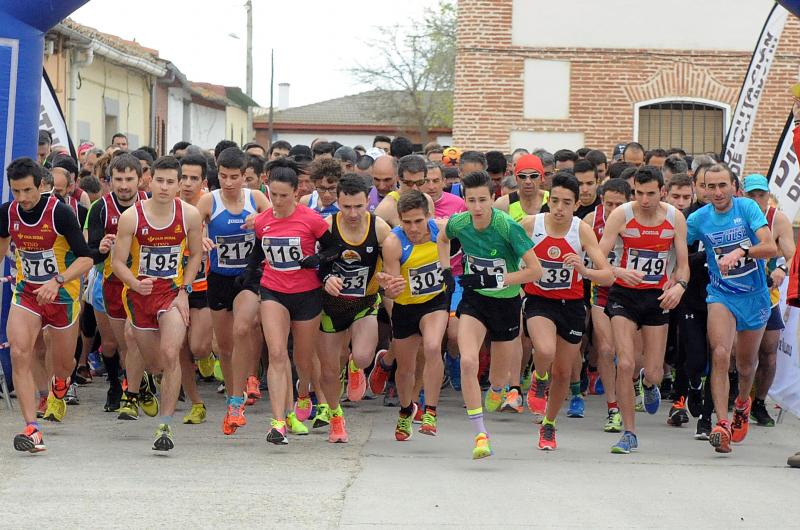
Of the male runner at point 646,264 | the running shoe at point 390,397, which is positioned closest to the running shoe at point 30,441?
the running shoe at point 390,397

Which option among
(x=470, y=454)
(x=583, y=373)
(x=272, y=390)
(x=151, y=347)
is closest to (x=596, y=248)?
(x=470, y=454)

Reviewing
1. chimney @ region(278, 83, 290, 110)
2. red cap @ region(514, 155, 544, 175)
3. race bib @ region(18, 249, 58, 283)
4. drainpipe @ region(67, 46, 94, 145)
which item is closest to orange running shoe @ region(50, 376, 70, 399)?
race bib @ region(18, 249, 58, 283)

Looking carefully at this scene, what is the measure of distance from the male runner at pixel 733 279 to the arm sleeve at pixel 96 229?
14.3ft

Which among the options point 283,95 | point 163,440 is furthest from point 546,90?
point 283,95

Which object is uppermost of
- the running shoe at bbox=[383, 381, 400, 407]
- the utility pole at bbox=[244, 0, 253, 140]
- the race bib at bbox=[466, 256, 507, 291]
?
the utility pole at bbox=[244, 0, 253, 140]

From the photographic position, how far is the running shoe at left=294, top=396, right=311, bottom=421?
34.1ft

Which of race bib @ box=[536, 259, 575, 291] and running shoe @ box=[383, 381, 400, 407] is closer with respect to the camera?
race bib @ box=[536, 259, 575, 291]

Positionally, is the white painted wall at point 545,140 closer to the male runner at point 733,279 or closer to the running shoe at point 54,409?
the male runner at point 733,279

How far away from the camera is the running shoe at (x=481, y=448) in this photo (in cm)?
877

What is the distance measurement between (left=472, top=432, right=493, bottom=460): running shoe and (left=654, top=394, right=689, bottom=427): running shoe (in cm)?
269

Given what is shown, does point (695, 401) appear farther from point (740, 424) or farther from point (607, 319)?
point (607, 319)

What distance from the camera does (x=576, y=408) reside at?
11.5 m

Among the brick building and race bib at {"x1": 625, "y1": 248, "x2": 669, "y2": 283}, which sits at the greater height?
the brick building

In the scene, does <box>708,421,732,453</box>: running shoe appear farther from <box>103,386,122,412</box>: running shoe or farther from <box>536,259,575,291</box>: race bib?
<box>103,386,122,412</box>: running shoe
